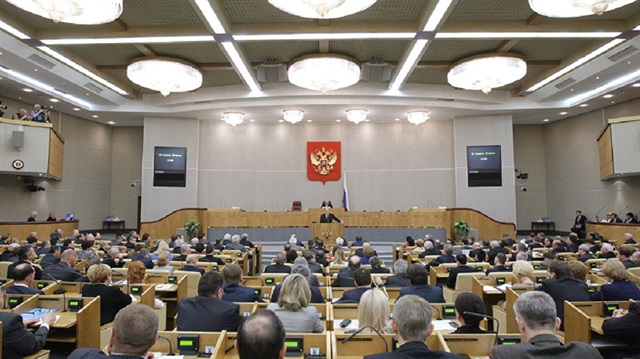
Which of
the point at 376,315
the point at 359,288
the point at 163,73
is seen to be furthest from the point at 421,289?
the point at 163,73

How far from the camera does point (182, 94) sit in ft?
49.8

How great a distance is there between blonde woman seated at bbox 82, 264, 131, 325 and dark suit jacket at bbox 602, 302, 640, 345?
4450 mm

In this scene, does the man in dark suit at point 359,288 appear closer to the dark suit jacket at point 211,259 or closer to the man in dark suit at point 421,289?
the man in dark suit at point 421,289

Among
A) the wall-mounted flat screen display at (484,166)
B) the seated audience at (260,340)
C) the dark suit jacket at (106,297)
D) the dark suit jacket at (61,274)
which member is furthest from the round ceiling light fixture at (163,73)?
the wall-mounted flat screen display at (484,166)

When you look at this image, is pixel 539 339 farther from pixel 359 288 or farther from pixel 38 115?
pixel 38 115

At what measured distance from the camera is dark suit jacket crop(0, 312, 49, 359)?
9.66ft

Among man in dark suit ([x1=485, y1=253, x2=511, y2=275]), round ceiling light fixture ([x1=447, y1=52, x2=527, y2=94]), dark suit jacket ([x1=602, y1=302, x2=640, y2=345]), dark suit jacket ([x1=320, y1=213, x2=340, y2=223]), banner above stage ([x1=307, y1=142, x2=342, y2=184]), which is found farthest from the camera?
banner above stage ([x1=307, y1=142, x2=342, y2=184])

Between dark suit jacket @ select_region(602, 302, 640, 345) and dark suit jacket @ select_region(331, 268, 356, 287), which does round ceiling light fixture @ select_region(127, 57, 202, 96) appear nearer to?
dark suit jacket @ select_region(331, 268, 356, 287)

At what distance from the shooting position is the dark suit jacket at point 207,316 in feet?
10.8

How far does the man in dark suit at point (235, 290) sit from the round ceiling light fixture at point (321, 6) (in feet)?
14.0

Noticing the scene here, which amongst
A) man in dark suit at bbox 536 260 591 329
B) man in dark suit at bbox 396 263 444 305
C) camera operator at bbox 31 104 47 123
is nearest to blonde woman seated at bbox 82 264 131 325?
man in dark suit at bbox 396 263 444 305

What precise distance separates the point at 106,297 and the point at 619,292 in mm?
5143

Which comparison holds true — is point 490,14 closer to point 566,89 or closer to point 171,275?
point 566,89

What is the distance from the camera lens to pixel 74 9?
21.5ft
